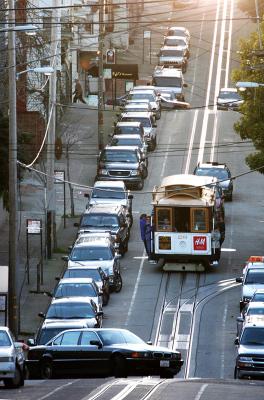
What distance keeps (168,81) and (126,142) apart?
19.7m

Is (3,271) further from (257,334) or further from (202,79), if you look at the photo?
(202,79)

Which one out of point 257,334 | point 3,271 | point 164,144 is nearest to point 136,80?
point 164,144

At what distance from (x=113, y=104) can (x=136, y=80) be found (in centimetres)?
1014

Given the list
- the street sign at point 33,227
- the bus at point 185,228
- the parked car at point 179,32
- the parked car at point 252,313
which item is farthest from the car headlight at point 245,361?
the parked car at point 179,32

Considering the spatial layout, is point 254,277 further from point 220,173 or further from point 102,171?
point 102,171

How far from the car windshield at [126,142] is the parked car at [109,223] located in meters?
13.0

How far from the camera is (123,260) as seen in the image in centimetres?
5712

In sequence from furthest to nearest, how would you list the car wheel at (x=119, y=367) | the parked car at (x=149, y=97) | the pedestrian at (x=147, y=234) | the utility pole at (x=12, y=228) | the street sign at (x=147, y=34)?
the street sign at (x=147, y=34)
the parked car at (x=149, y=97)
the pedestrian at (x=147, y=234)
the utility pole at (x=12, y=228)
the car wheel at (x=119, y=367)

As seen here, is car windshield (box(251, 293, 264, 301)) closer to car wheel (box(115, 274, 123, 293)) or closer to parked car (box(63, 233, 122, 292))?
parked car (box(63, 233, 122, 292))

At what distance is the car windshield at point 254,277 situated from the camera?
4934 cm

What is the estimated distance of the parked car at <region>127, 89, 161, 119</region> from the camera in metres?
84.4

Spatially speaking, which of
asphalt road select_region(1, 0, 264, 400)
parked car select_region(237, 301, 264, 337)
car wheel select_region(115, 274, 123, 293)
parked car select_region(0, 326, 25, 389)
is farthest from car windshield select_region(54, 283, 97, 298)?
parked car select_region(0, 326, 25, 389)

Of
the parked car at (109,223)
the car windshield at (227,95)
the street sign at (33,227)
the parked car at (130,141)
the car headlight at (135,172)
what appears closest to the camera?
the street sign at (33,227)

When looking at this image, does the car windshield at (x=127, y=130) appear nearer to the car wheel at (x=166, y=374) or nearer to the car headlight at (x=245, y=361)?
the car headlight at (x=245, y=361)
